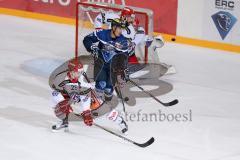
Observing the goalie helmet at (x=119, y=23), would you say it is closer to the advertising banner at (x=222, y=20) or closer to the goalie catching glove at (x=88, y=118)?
the goalie catching glove at (x=88, y=118)

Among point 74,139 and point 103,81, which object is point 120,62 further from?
point 74,139

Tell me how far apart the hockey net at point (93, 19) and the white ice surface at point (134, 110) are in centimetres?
48

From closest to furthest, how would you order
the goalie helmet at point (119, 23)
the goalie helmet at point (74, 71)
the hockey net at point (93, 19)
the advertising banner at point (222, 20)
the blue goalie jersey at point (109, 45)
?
the goalie helmet at point (74, 71), the goalie helmet at point (119, 23), the blue goalie jersey at point (109, 45), the hockey net at point (93, 19), the advertising banner at point (222, 20)

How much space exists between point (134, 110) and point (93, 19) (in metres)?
1.82

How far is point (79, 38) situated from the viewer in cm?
1070

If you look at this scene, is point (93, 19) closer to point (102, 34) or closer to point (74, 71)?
point (102, 34)

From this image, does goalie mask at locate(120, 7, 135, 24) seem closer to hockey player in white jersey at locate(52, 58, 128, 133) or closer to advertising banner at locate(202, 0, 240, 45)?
hockey player in white jersey at locate(52, 58, 128, 133)

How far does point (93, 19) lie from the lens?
10398 mm

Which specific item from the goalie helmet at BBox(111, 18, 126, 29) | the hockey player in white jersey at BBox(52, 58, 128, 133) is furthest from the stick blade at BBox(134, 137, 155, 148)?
the goalie helmet at BBox(111, 18, 126, 29)

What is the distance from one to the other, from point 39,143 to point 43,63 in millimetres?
2989

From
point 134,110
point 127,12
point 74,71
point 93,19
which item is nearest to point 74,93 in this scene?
point 74,71

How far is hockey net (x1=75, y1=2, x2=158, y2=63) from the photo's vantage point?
10.4 m

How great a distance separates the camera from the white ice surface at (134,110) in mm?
7836


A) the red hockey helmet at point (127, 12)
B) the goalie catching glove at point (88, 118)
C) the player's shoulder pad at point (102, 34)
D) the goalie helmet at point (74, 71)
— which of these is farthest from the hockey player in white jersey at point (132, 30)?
the goalie catching glove at point (88, 118)
